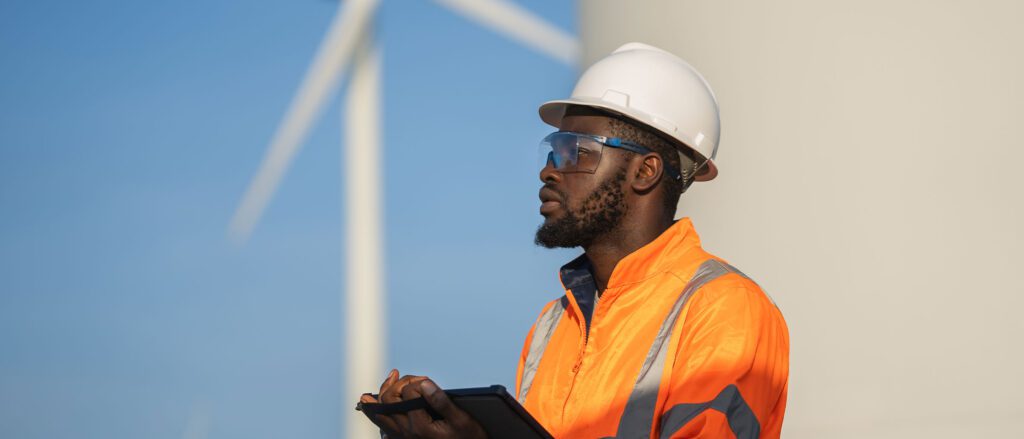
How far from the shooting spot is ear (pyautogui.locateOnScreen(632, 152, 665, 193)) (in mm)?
4379

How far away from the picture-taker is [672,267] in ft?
13.5

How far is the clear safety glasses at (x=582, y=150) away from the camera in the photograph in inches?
173

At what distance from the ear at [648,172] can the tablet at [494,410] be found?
125cm

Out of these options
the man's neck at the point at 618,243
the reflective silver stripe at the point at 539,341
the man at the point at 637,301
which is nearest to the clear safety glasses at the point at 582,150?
the man at the point at 637,301

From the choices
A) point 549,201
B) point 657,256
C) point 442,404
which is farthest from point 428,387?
point 549,201

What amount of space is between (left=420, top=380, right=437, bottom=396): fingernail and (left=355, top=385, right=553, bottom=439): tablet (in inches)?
1.8

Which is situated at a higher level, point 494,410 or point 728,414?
point 494,410

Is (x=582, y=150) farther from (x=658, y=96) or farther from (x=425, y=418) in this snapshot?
(x=425, y=418)

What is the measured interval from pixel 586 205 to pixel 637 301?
0.48 meters

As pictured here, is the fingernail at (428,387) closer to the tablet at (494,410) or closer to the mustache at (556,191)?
the tablet at (494,410)

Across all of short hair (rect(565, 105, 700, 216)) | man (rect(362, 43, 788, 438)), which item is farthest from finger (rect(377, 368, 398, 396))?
short hair (rect(565, 105, 700, 216))

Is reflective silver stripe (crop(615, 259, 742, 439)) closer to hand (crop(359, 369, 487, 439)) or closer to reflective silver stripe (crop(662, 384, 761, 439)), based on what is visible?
reflective silver stripe (crop(662, 384, 761, 439))

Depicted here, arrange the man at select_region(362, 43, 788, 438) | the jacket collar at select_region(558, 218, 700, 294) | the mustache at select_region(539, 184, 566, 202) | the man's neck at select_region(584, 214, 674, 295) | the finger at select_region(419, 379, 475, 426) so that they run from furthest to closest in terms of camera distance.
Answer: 1. the mustache at select_region(539, 184, 566, 202)
2. the man's neck at select_region(584, 214, 674, 295)
3. the jacket collar at select_region(558, 218, 700, 294)
4. the man at select_region(362, 43, 788, 438)
5. the finger at select_region(419, 379, 475, 426)

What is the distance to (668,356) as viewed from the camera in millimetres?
3736
